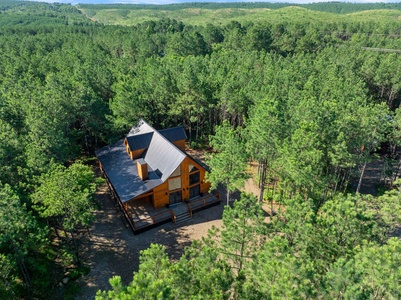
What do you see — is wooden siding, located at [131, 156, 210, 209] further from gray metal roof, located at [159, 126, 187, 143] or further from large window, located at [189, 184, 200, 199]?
gray metal roof, located at [159, 126, 187, 143]

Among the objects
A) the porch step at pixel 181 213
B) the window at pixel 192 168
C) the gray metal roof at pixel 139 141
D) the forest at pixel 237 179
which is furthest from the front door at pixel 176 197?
the gray metal roof at pixel 139 141

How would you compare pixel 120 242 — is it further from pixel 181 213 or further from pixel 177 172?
pixel 177 172

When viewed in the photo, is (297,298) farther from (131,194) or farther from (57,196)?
(131,194)

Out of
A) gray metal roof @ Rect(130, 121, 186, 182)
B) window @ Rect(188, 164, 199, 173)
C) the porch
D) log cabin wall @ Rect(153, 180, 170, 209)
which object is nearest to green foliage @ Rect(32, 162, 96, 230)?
the porch

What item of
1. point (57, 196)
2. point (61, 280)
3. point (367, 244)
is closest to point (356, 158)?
point (367, 244)

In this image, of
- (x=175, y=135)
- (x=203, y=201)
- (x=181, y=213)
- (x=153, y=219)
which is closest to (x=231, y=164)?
(x=203, y=201)

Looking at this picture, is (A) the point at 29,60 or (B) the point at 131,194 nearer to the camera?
(B) the point at 131,194

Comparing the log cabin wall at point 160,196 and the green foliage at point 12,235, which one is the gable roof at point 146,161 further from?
the green foliage at point 12,235
